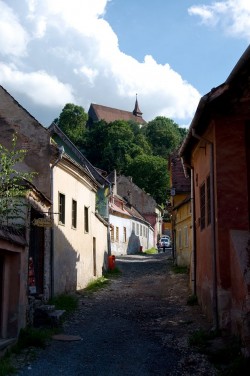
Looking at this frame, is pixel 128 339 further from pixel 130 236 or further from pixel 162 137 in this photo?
pixel 162 137

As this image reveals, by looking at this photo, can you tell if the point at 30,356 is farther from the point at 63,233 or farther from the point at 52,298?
the point at 63,233

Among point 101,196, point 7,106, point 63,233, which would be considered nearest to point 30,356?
point 63,233

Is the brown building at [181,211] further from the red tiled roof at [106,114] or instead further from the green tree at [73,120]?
the red tiled roof at [106,114]

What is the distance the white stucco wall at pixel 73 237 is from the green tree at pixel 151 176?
48.5m

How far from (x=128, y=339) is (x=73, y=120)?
7319 cm

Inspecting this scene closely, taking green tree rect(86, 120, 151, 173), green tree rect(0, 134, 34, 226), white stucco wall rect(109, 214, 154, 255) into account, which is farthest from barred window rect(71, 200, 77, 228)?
green tree rect(86, 120, 151, 173)

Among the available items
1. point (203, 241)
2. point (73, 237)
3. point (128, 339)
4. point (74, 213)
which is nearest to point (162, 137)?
point (74, 213)

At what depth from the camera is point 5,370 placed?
6969mm

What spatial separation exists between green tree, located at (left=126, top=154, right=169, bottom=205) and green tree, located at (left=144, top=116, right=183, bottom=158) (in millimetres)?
14923

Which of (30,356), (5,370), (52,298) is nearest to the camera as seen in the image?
(5,370)

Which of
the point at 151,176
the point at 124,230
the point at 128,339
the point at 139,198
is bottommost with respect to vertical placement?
the point at 128,339

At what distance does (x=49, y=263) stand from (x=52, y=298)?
0.98m

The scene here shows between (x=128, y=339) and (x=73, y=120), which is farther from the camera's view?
(x=73, y=120)

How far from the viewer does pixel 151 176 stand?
70812 mm
